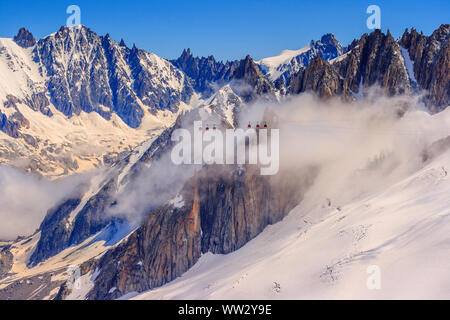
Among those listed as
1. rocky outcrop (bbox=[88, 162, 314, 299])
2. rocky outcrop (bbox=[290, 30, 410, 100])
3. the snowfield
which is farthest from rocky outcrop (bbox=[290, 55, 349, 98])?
the snowfield

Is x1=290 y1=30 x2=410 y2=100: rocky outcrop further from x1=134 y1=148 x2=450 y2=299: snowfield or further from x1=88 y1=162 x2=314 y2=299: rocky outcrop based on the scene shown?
x1=134 y1=148 x2=450 y2=299: snowfield

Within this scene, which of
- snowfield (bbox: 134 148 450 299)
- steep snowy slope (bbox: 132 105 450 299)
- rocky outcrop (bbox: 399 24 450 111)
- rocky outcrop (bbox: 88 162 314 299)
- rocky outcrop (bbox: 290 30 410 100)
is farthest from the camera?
rocky outcrop (bbox: 290 30 410 100)

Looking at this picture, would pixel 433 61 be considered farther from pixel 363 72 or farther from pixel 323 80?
pixel 323 80

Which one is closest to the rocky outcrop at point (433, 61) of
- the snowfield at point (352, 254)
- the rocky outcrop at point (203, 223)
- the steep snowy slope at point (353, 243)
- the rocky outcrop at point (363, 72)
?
the rocky outcrop at point (363, 72)

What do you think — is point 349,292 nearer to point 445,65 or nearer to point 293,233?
point 293,233
